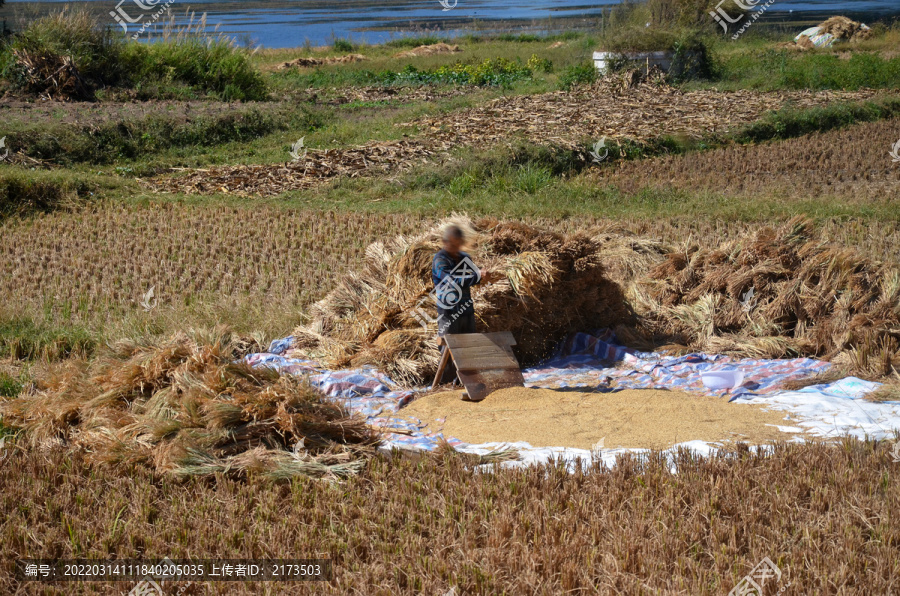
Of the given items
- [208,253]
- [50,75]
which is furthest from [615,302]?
[50,75]

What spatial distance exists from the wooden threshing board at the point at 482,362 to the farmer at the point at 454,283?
0.62 ft

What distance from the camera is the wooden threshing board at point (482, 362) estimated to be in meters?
5.81

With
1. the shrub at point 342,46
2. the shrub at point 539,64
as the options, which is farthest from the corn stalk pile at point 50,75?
the shrub at point 342,46

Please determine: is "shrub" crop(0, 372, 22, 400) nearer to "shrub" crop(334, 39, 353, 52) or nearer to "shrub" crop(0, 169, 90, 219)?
"shrub" crop(0, 169, 90, 219)

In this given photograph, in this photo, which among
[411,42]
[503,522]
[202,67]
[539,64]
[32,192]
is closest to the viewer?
[503,522]

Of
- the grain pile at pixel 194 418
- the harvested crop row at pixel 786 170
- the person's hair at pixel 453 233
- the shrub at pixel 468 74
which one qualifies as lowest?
the harvested crop row at pixel 786 170

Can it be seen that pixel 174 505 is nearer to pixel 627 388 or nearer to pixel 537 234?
pixel 627 388

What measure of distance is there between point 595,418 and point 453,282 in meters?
1.54

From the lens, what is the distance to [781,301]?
22.6 ft

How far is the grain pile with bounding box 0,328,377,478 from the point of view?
4406 mm

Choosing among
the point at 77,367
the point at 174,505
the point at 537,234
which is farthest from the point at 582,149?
the point at 174,505

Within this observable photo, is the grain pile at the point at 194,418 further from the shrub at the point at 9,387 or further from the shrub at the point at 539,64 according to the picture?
the shrub at the point at 539,64

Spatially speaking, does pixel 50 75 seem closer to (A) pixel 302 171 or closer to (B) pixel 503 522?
(A) pixel 302 171

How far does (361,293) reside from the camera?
724 cm
